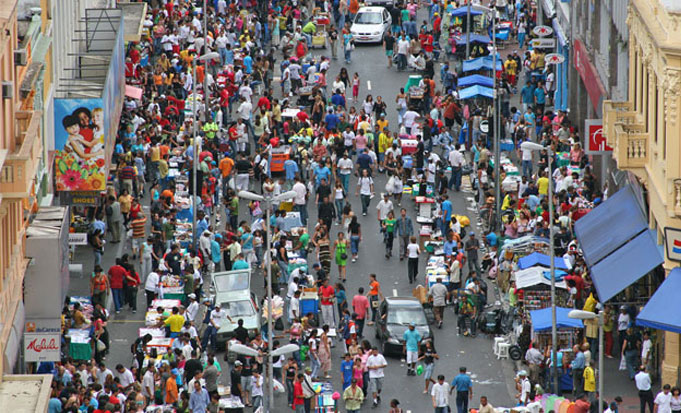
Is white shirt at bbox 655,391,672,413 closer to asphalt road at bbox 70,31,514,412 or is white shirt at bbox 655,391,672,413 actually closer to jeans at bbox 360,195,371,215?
asphalt road at bbox 70,31,514,412

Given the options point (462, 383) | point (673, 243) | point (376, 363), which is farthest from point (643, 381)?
point (376, 363)

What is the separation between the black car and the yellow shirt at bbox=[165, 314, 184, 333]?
5262 millimetres

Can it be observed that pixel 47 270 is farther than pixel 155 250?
No

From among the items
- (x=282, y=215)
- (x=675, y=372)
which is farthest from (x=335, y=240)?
(x=675, y=372)

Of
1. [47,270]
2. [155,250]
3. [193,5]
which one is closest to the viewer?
[47,270]

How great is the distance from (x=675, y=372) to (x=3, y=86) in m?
16.9

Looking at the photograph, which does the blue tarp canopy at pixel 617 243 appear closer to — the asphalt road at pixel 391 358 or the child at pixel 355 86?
the asphalt road at pixel 391 358

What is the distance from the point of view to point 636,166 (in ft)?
155

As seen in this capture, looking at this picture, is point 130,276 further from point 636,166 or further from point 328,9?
point 328,9

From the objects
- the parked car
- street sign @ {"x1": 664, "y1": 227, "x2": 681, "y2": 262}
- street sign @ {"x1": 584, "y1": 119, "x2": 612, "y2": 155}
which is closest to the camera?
street sign @ {"x1": 664, "y1": 227, "x2": 681, "y2": 262}

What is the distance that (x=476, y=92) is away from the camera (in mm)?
67500

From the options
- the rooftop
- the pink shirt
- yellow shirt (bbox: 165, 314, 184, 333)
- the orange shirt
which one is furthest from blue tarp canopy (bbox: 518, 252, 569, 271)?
the rooftop

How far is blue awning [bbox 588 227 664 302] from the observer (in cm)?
4659

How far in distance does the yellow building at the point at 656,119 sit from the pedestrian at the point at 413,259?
6.63m
